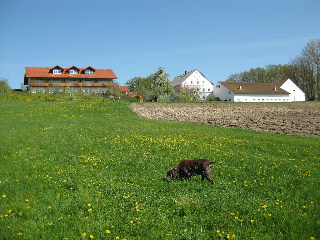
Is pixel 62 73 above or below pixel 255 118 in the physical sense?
above

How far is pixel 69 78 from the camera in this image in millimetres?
84562

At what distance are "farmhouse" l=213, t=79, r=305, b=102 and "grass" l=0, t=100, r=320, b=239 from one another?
2925 inches

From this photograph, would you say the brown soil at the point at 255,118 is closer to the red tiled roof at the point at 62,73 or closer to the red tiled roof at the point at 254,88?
the red tiled roof at the point at 254,88

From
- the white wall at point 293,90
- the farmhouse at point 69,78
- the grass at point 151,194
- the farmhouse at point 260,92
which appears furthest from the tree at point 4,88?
the white wall at point 293,90

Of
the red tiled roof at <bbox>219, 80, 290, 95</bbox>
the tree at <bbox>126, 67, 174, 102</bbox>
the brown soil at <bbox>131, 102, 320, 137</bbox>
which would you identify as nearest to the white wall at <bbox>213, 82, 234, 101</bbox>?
the red tiled roof at <bbox>219, 80, 290, 95</bbox>

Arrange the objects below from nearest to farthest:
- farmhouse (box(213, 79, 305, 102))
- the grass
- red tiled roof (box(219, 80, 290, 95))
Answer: the grass, farmhouse (box(213, 79, 305, 102)), red tiled roof (box(219, 80, 290, 95))

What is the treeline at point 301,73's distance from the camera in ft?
264

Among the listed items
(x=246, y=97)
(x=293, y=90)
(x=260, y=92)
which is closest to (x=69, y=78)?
(x=246, y=97)

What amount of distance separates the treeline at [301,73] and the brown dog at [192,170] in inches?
3313

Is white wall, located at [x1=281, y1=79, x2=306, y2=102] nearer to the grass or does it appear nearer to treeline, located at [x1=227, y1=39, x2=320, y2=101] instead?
treeline, located at [x1=227, y1=39, x2=320, y2=101]

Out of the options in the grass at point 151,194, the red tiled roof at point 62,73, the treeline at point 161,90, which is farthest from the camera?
the red tiled roof at point 62,73

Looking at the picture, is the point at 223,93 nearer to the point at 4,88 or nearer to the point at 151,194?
the point at 4,88

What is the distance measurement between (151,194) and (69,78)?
82997 mm

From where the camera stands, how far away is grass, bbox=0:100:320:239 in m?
5.65
